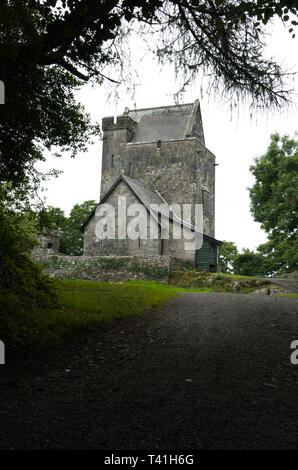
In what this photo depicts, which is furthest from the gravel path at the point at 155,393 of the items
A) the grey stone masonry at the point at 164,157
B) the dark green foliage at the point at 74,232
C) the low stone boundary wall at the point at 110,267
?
the dark green foliage at the point at 74,232

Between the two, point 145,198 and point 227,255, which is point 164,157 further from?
point 227,255

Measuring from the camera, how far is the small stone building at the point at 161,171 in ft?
91.3

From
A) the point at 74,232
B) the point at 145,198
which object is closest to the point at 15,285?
the point at 145,198

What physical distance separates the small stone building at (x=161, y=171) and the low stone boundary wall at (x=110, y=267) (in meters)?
3.16

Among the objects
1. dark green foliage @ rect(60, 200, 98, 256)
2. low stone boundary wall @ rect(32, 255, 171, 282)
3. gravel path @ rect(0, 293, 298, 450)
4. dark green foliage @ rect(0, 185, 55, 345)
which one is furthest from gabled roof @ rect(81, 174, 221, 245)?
gravel path @ rect(0, 293, 298, 450)

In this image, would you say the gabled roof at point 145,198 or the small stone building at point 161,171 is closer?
the gabled roof at point 145,198

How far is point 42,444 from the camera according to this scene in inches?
120

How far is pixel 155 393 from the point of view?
416 cm

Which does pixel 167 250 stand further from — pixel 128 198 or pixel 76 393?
pixel 76 393

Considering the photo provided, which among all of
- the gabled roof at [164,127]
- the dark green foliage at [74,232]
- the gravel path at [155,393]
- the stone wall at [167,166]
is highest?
the gabled roof at [164,127]

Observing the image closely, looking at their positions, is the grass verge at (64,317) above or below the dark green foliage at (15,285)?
below

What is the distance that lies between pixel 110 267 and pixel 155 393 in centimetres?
1990

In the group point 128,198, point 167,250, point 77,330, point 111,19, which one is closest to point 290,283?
point 167,250

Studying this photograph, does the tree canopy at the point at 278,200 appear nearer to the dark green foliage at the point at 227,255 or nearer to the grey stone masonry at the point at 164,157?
the grey stone masonry at the point at 164,157
